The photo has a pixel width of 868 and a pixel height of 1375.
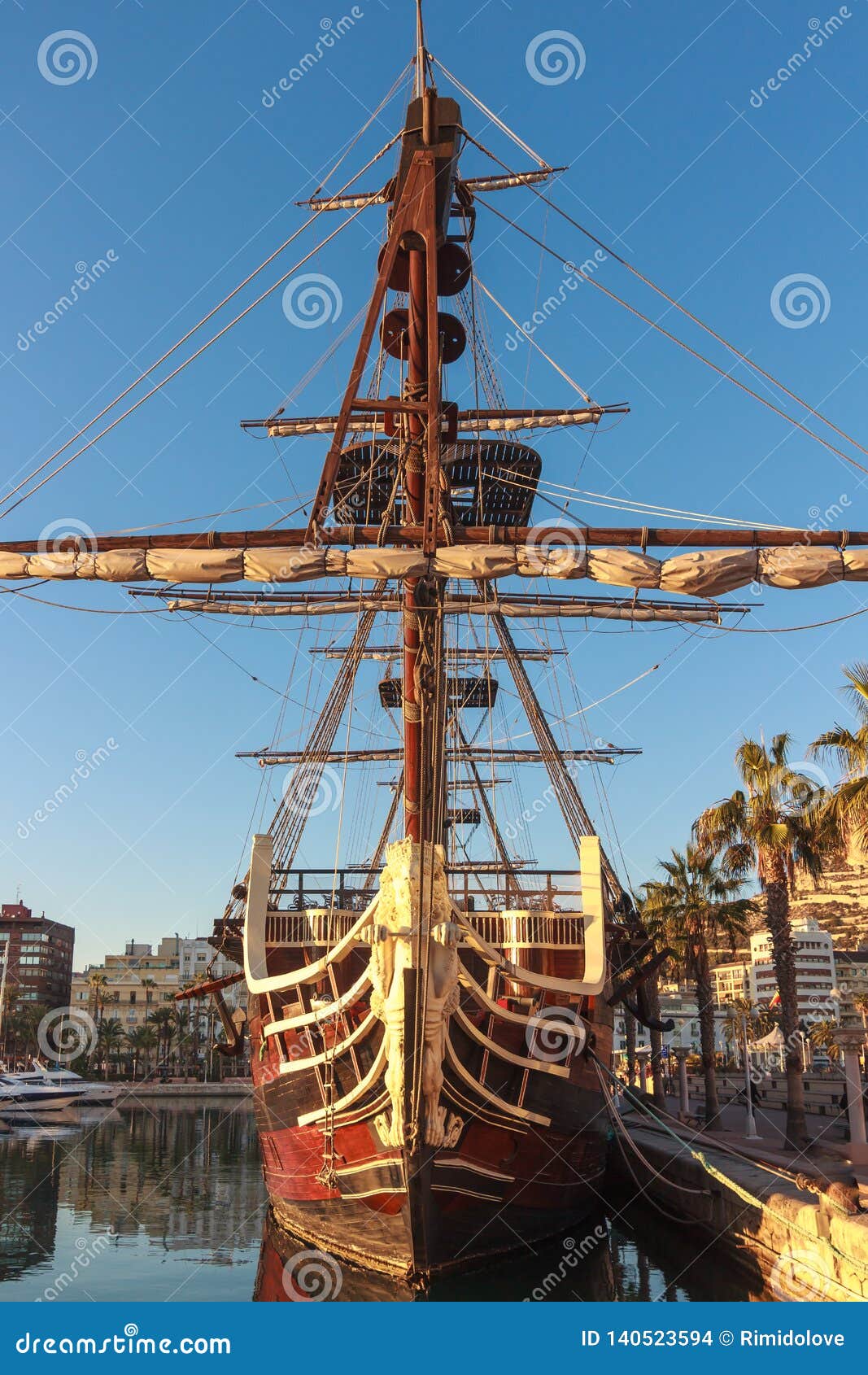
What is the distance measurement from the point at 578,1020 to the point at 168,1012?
262ft

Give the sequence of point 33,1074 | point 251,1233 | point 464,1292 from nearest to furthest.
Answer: point 464,1292 < point 251,1233 < point 33,1074

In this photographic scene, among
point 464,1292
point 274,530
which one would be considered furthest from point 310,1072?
point 274,530

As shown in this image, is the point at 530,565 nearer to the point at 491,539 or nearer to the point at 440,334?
the point at 491,539

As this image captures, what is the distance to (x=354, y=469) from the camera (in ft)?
77.6

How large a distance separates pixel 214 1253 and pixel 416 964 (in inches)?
378

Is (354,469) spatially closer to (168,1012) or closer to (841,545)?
(841,545)

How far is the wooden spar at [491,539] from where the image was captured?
14.5 metres

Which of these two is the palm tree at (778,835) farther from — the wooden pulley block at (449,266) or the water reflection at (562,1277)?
the wooden pulley block at (449,266)

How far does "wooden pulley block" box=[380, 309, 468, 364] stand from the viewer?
56.7ft

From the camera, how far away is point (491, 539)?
48.6 ft

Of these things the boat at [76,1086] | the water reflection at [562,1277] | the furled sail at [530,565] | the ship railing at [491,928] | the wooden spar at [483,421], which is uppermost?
the wooden spar at [483,421]

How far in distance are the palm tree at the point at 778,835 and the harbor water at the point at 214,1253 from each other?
572cm

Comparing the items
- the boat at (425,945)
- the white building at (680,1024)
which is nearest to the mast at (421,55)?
the boat at (425,945)

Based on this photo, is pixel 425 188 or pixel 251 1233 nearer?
pixel 425 188
